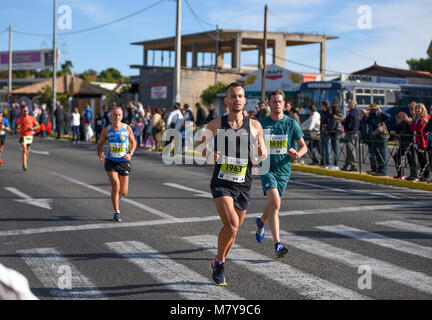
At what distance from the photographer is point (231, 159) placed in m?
5.58

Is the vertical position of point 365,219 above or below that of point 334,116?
below

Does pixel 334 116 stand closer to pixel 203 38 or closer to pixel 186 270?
pixel 186 270

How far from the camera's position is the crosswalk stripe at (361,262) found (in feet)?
18.5

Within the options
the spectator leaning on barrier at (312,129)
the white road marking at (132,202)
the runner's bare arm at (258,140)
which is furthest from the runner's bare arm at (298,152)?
the spectator leaning on barrier at (312,129)

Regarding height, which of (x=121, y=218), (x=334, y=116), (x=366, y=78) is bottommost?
(x=121, y=218)

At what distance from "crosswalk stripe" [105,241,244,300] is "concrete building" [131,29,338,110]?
135 feet

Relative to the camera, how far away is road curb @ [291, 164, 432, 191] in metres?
13.8

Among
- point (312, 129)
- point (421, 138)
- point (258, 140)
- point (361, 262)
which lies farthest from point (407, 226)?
point (312, 129)

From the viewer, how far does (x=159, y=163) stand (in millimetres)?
19125
